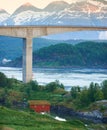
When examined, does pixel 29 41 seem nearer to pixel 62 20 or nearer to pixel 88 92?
pixel 88 92

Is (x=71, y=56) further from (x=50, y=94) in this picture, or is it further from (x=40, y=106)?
(x=40, y=106)

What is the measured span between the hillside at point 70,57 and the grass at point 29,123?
192ft

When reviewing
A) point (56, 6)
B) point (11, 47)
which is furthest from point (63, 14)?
point (11, 47)

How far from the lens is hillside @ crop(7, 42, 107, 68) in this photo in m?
100

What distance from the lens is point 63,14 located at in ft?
520

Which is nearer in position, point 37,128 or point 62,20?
point 37,128

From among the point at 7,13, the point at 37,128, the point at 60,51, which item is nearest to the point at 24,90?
the point at 37,128

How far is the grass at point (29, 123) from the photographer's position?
35812mm

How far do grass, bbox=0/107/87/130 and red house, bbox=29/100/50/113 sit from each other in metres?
6.07

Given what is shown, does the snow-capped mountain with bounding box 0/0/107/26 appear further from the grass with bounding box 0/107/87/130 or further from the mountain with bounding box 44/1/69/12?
the grass with bounding box 0/107/87/130

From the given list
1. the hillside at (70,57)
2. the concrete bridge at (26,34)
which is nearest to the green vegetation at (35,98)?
the concrete bridge at (26,34)

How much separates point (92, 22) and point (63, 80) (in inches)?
2983

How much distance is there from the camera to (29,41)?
58.5 metres

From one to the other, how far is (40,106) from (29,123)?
31.7ft
